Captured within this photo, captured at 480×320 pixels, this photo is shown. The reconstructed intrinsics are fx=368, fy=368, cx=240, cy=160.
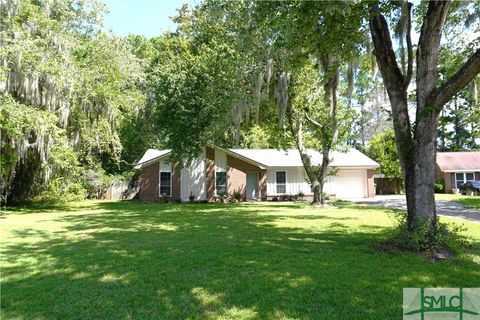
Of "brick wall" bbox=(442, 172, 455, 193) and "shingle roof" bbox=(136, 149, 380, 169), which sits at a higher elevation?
"shingle roof" bbox=(136, 149, 380, 169)

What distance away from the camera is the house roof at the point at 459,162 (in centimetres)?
3105

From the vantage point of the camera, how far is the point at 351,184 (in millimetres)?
28359

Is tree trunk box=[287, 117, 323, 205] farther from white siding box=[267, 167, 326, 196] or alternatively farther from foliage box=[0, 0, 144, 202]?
foliage box=[0, 0, 144, 202]

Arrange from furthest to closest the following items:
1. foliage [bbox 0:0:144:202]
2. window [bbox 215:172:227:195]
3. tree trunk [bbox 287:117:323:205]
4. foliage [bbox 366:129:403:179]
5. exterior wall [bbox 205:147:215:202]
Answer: foliage [bbox 366:129:403:179], window [bbox 215:172:227:195], exterior wall [bbox 205:147:215:202], tree trunk [bbox 287:117:323:205], foliage [bbox 0:0:144:202]

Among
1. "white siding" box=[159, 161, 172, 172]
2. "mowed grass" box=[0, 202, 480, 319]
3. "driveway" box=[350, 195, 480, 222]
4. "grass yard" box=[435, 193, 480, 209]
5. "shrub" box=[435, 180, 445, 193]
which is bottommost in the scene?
"mowed grass" box=[0, 202, 480, 319]

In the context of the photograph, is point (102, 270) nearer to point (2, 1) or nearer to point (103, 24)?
point (2, 1)

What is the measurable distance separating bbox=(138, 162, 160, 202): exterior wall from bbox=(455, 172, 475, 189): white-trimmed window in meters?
25.0

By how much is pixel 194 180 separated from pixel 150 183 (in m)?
2.91

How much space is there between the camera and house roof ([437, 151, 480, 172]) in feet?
102

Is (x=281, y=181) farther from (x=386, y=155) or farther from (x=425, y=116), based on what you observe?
(x=425, y=116)

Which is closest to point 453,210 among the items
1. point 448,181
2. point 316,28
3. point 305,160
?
point 305,160

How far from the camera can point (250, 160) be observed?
78.9 ft

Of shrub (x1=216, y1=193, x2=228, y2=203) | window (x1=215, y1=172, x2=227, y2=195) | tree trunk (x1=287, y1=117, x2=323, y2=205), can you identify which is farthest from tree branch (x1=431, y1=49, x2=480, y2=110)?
Answer: window (x1=215, y1=172, x2=227, y2=195)

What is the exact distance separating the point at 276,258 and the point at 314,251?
99cm
